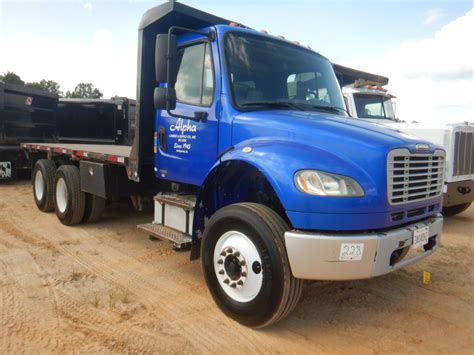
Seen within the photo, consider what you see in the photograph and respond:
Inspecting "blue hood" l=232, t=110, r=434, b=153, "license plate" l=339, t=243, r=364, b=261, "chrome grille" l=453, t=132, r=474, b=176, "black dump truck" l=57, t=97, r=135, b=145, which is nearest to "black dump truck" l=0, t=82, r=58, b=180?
"black dump truck" l=57, t=97, r=135, b=145

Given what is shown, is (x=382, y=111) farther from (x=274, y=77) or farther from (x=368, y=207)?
(x=368, y=207)

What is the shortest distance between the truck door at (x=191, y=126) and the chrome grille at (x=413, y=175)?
5.36ft

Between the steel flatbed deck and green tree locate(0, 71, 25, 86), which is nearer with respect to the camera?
the steel flatbed deck

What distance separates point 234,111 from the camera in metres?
3.67

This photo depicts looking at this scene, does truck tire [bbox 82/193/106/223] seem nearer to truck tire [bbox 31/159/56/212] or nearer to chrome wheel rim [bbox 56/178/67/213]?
chrome wheel rim [bbox 56/178/67/213]

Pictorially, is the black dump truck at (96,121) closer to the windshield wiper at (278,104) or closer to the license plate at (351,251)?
the windshield wiper at (278,104)

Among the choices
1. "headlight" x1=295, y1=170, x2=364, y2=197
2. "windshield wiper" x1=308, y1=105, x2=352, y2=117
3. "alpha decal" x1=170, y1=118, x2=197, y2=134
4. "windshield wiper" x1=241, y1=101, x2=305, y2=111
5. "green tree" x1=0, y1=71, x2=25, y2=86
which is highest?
"green tree" x1=0, y1=71, x2=25, y2=86

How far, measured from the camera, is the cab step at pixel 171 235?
3.92 meters

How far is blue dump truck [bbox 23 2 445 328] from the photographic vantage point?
2.86m

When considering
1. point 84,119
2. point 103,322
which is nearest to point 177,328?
point 103,322

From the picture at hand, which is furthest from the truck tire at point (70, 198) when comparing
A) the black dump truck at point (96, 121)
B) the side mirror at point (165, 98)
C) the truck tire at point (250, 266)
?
the black dump truck at point (96, 121)

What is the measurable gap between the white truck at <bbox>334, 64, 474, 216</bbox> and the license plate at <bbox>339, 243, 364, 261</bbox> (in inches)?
157

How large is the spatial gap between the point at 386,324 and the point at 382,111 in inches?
231

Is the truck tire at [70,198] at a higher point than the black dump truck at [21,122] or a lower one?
lower
